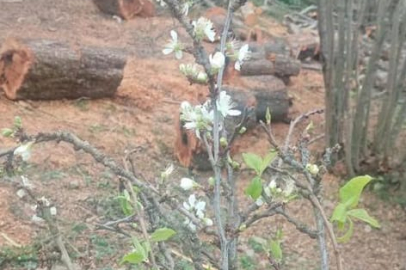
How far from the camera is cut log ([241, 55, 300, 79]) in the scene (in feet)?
19.2

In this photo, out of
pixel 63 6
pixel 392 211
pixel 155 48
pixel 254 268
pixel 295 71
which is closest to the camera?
pixel 254 268

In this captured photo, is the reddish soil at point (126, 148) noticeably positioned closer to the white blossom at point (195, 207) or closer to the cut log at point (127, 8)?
the cut log at point (127, 8)

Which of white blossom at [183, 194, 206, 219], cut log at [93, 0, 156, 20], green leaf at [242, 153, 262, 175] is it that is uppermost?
green leaf at [242, 153, 262, 175]

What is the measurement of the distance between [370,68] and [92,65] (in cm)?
161

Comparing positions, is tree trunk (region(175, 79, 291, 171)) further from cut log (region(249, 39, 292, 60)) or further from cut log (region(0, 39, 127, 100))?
cut log (region(0, 39, 127, 100))

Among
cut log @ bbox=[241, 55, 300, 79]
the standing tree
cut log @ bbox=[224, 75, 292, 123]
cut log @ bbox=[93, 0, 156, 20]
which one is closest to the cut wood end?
cut log @ bbox=[224, 75, 292, 123]

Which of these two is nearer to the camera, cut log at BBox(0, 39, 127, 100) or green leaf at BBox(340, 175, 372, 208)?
green leaf at BBox(340, 175, 372, 208)

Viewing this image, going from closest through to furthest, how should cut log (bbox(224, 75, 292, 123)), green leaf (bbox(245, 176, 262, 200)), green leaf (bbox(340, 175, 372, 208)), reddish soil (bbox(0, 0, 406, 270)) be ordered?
green leaf (bbox(340, 175, 372, 208)), green leaf (bbox(245, 176, 262, 200)), reddish soil (bbox(0, 0, 406, 270)), cut log (bbox(224, 75, 292, 123))

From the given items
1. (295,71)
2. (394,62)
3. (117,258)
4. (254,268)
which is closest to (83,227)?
(117,258)

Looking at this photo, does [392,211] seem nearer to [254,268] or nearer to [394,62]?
[394,62]

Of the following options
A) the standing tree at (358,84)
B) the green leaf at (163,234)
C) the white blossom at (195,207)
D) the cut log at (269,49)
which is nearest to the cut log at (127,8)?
the cut log at (269,49)

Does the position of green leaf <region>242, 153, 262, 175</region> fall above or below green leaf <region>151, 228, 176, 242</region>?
above

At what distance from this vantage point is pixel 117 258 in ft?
11.6

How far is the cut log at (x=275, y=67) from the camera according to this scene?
5855mm
